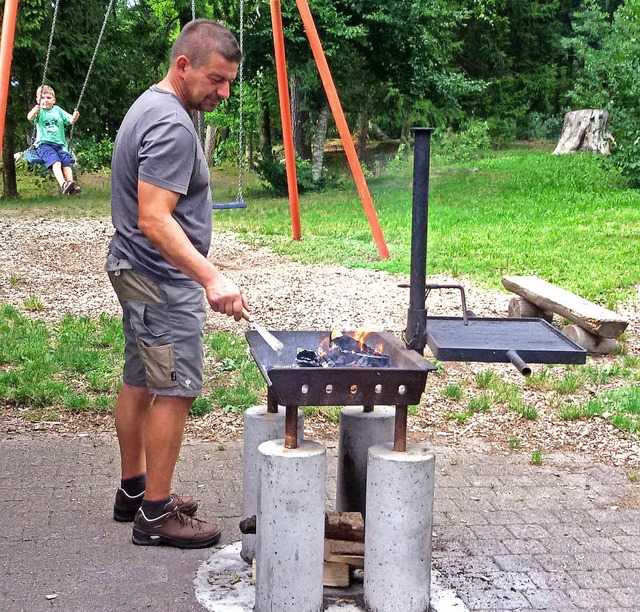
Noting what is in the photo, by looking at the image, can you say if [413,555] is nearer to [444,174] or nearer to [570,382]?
[570,382]

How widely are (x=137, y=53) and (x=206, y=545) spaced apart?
20733 mm

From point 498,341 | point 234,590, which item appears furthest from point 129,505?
point 498,341

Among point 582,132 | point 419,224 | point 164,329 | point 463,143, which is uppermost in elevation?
point 582,132

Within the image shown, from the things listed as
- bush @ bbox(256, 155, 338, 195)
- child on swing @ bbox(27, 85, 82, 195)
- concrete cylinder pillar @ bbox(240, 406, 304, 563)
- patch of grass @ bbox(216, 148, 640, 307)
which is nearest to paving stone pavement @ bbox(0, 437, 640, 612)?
concrete cylinder pillar @ bbox(240, 406, 304, 563)

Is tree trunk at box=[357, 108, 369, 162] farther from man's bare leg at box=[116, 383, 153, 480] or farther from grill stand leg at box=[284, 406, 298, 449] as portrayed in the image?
grill stand leg at box=[284, 406, 298, 449]

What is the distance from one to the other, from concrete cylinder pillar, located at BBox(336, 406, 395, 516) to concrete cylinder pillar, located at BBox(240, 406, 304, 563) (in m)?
0.21

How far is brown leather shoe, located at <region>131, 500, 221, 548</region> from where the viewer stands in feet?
11.7

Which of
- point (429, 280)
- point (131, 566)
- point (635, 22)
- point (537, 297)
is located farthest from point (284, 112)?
point (635, 22)

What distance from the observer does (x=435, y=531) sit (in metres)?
3.84

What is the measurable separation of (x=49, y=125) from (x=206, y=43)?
10.5 meters

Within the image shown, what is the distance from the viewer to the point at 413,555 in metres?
3.00

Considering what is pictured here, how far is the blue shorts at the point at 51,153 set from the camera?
13031mm

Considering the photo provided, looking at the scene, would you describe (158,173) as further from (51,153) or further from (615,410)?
(51,153)

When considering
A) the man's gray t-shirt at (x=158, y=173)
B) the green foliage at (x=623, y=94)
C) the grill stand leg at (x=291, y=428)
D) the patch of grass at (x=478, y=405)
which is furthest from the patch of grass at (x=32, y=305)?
the green foliage at (x=623, y=94)
